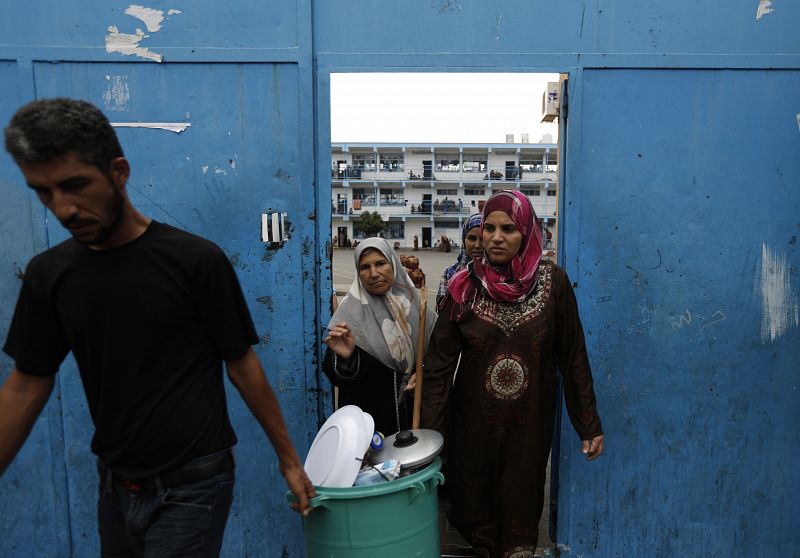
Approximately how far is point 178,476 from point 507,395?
4.42 ft

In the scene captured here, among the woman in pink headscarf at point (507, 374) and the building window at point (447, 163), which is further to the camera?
the building window at point (447, 163)

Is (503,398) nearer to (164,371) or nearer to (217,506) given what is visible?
(217,506)

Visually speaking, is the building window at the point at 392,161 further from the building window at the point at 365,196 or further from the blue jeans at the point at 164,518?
the blue jeans at the point at 164,518

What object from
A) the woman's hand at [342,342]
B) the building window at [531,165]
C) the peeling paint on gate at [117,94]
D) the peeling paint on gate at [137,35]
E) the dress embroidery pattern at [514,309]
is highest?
the building window at [531,165]

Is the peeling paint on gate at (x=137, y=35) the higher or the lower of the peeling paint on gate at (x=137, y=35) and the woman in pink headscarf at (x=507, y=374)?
the higher

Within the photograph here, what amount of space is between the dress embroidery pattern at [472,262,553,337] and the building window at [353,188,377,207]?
51.2 metres

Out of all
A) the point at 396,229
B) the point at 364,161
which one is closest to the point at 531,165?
the point at 396,229

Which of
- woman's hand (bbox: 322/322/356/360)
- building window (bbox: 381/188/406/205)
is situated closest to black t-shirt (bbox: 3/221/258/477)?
woman's hand (bbox: 322/322/356/360)

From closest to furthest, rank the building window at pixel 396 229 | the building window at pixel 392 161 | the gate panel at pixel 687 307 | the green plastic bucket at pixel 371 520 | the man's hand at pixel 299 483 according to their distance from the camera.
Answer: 1. the man's hand at pixel 299 483
2. the green plastic bucket at pixel 371 520
3. the gate panel at pixel 687 307
4. the building window at pixel 392 161
5. the building window at pixel 396 229

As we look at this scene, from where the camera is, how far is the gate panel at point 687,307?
2566 mm

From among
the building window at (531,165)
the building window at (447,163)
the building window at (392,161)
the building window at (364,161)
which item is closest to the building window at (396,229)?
the building window at (392,161)

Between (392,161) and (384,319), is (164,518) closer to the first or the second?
(384,319)

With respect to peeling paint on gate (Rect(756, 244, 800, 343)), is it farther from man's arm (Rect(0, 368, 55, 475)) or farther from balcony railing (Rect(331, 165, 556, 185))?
balcony railing (Rect(331, 165, 556, 185))

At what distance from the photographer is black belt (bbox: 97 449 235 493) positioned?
1449 mm
